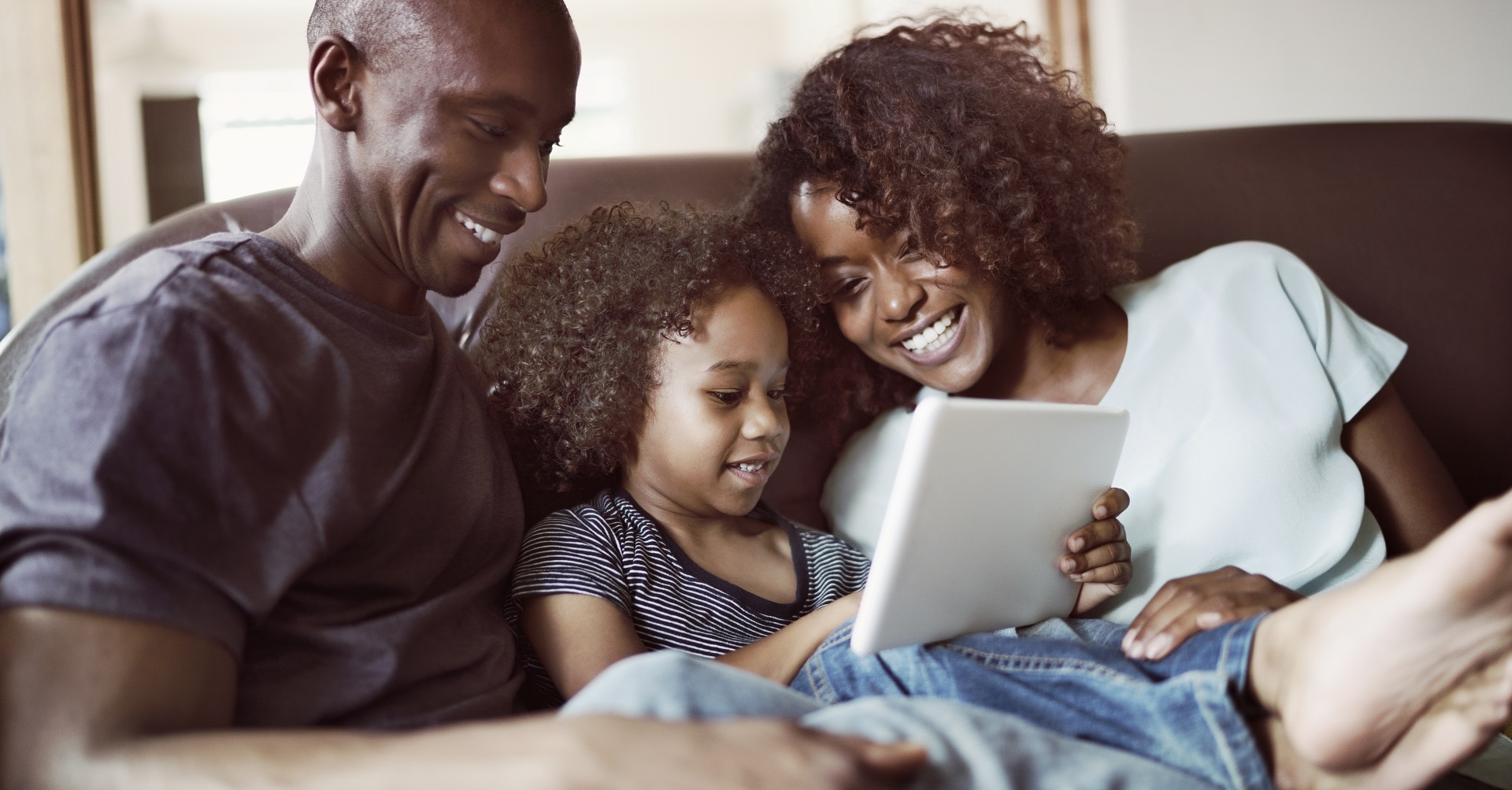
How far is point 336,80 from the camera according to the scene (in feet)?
3.56

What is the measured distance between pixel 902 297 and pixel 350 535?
784mm

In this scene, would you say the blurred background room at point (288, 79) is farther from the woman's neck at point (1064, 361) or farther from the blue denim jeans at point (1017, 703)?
the blue denim jeans at point (1017, 703)

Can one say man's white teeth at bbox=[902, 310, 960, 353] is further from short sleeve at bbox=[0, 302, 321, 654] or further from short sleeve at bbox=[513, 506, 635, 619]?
short sleeve at bbox=[0, 302, 321, 654]

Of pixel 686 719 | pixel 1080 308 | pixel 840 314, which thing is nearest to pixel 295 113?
pixel 840 314

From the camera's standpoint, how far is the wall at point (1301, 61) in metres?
2.45

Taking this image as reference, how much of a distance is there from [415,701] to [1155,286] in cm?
114

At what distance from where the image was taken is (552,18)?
113 centimetres

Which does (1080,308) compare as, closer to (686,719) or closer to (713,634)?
(713,634)

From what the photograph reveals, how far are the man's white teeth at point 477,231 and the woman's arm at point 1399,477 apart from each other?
1094 mm

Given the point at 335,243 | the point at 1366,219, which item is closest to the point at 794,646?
the point at 335,243

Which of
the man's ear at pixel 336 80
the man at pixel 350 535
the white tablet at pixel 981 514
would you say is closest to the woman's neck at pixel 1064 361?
the white tablet at pixel 981 514

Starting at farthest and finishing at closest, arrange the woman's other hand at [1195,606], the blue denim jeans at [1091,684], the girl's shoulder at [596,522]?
the girl's shoulder at [596,522] → the woman's other hand at [1195,606] → the blue denim jeans at [1091,684]

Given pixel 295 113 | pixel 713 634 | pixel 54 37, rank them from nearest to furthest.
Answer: pixel 713 634 → pixel 54 37 → pixel 295 113

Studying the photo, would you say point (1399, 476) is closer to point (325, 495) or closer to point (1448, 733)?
point (1448, 733)
